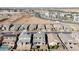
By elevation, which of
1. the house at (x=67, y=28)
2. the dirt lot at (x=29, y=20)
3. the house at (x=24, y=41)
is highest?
the dirt lot at (x=29, y=20)

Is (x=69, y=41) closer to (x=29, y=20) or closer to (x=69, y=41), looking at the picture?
(x=69, y=41)

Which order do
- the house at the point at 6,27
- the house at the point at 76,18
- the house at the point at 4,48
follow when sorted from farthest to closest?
the house at the point at 76,18
the house at the point at 6,27
the house at the point at 4,48

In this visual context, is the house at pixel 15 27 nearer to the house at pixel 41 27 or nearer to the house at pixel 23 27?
the house at pixel 23 27

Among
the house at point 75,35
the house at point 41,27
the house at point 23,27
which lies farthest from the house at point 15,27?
the house at point 75,35
